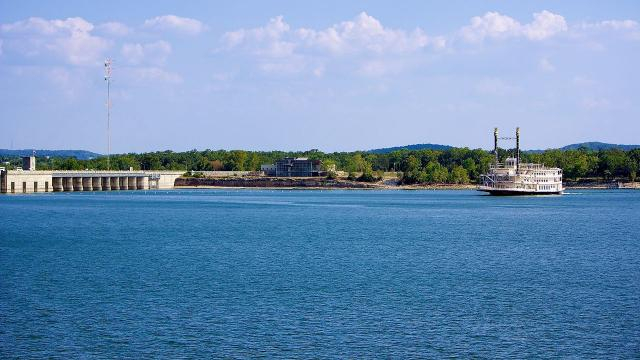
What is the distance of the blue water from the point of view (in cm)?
3400

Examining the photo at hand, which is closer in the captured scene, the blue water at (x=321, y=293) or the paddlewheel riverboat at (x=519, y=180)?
the blue water at (x=321, y=293)

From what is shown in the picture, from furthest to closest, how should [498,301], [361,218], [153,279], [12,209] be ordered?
1. [12,209]
2. [361,218]
3. [153,279]
4. [498,301]

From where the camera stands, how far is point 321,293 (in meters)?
44.8

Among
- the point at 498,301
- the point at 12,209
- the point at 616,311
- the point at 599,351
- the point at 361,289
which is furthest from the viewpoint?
the point at 12,209

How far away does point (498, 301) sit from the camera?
42.5 m

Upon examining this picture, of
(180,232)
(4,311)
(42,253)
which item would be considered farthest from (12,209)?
(4,311)

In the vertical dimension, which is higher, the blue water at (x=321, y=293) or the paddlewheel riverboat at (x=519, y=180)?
the paddlewheel riverboat at (x=519, y=180)

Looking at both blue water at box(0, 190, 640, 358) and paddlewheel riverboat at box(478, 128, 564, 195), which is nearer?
blue water at box(0, 190, 640, 358)

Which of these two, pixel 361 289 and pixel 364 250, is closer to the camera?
pixel 361 289

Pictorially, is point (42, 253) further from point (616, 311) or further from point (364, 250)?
point (616, 311)

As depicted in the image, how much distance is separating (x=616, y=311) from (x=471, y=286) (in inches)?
360

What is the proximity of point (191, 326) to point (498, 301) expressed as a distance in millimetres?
14953

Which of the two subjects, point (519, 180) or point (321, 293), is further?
point (519, 180)

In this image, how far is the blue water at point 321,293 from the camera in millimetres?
34000
